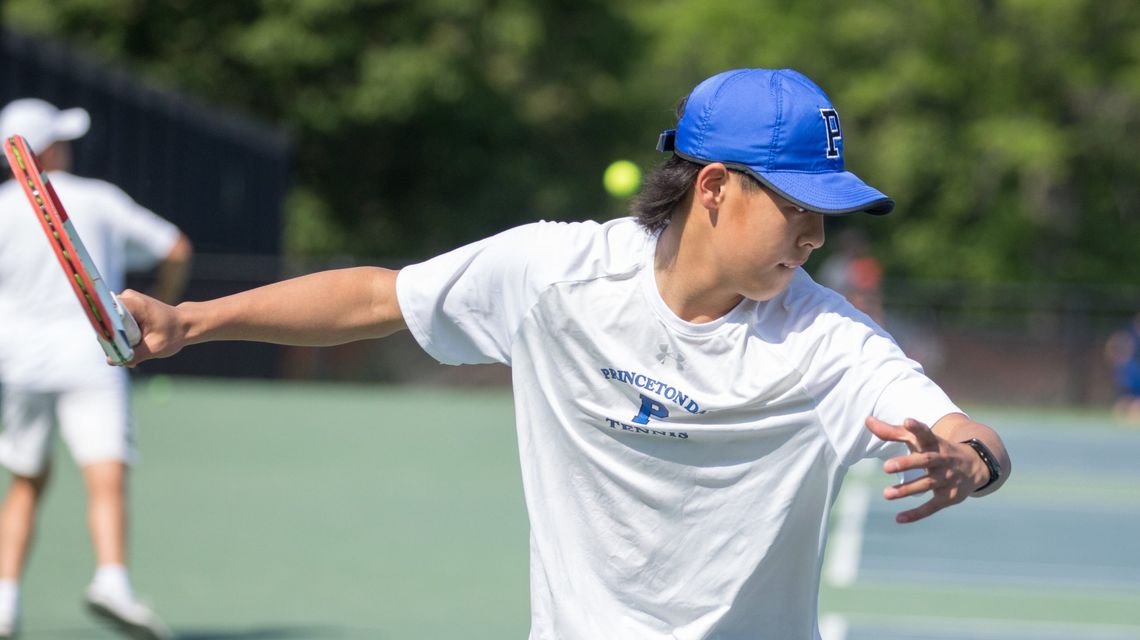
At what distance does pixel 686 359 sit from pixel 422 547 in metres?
6.65

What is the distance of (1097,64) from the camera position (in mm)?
32781

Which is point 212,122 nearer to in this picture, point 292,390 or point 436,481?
point 292,390

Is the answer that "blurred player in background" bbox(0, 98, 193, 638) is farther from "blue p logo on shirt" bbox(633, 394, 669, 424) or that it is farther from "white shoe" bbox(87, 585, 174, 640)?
"blue p logo on shirt" bbox(633, 394, 669, 424)

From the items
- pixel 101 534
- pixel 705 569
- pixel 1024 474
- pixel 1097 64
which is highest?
pixel 1097 64

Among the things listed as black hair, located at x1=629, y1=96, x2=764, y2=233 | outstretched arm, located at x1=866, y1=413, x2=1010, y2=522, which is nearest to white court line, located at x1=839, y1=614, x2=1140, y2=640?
black hair, located at x1=629, y1=96, x2=764, y2=233

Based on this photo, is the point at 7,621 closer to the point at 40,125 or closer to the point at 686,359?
the point at 40,125

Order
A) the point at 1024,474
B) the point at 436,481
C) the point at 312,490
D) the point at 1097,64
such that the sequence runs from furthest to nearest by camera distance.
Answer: the point at 1097,64 → the point at 1024,474 → the point at 436,481 → the point at 312,490

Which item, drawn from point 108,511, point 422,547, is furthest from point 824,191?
point 422,547

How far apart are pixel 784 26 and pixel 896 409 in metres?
33.6

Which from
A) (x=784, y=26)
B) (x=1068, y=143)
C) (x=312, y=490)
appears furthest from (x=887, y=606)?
(x=784, y=26)

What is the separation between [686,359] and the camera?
10.2 ft

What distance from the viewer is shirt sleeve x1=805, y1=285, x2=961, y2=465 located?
117 inches

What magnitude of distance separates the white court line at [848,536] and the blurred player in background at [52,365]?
4065 mm

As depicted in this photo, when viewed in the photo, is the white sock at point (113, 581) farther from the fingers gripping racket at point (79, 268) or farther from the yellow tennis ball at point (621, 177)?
the fingers gripping racket at point (79, 268)
